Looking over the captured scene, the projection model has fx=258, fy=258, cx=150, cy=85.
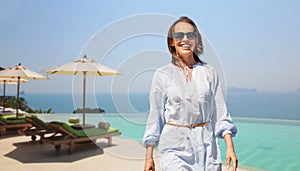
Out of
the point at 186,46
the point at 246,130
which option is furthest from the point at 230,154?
the point at 246,130

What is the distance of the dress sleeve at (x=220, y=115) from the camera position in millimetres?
1170

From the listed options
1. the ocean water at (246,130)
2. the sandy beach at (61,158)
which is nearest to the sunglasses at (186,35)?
the ocean water at (246,130)

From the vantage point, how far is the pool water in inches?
171

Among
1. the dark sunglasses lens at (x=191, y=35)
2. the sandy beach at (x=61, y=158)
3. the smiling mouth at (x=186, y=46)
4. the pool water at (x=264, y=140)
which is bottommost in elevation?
the pool water at (x=264, y=140)

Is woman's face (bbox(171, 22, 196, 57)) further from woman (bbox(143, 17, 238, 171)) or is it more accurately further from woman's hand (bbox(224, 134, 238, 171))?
woman's hand (bbox(224, 134, 238, 171))

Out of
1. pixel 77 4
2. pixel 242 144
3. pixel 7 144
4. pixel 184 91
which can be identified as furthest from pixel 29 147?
pixel 77 4

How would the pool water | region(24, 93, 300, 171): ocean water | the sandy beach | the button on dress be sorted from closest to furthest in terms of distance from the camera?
the button on dress
region(24, 93, 300, 171): ocean water
the sandy beach
the pool water

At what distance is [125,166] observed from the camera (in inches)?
152

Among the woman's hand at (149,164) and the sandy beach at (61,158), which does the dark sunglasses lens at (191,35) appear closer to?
the woman's hand at (149,164)

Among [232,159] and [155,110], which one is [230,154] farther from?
[155,110]

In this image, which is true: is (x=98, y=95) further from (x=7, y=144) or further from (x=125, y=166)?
(x=7, y=144)

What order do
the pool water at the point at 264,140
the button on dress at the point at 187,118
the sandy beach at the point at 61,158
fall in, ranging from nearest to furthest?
the button on dress at the point at 187,118 → the sandy beach at the point at 61,158 → the pool water at the point at 264,140

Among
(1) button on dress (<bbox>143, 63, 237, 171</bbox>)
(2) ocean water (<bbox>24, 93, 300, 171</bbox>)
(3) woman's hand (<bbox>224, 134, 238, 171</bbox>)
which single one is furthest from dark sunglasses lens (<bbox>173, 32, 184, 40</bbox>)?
(3) woman's hand (<bbox>224, 134, 238, 171</bbox>)

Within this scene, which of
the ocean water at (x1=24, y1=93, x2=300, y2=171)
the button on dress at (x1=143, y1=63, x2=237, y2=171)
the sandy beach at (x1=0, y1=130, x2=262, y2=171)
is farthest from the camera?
the sandy beach at (x1=0, y1=130, x2=262, y2=171)
